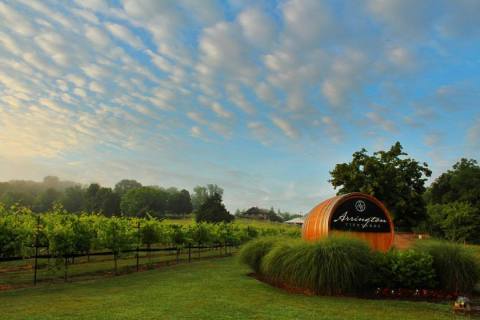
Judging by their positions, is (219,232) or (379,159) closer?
(219,232)

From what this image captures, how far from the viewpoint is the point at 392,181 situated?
24906 mm

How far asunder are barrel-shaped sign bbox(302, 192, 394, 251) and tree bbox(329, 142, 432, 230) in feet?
39.1

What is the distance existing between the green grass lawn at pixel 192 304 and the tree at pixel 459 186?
42.7 metres

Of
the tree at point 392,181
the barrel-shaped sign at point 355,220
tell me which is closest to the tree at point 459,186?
the tree at point 392,181

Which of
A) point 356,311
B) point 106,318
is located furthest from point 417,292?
point 106,318

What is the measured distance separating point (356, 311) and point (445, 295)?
2846 mm

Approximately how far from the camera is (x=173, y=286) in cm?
960

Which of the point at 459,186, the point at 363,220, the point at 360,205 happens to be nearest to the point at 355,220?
the point at 363,220

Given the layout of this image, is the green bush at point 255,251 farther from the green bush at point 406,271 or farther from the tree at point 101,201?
the tree at point 101,201

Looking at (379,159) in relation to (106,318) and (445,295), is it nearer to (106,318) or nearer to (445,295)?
(445,295)

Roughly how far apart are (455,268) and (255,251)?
541 centimetres

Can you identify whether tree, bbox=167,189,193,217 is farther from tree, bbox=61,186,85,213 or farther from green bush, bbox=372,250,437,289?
green bush, bbox=372,250,437,289

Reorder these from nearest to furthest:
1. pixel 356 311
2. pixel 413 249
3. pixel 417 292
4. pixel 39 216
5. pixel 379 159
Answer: pixel 356 311 < pixel 417 292 < pixel 413 249 < pixel 39 216 < pixel 379 159

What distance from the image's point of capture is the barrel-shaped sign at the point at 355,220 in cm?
1188
